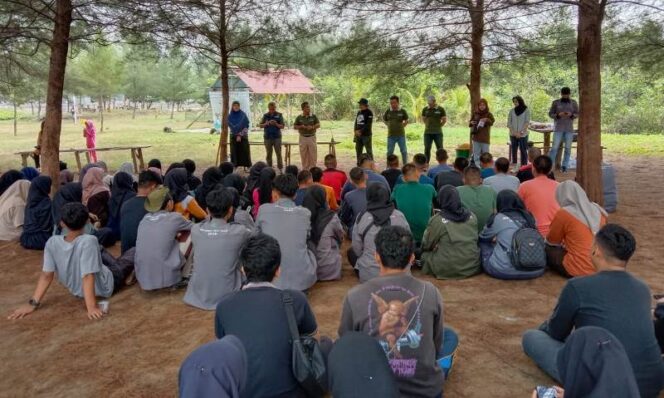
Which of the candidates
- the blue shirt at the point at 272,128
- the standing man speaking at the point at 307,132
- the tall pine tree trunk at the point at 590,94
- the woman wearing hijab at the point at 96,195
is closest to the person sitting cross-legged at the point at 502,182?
the tall pine tree trunk at the point at 590,94

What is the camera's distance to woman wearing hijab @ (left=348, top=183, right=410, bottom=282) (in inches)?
164

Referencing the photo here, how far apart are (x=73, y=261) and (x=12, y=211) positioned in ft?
9.26

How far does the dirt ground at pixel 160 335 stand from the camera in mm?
2953

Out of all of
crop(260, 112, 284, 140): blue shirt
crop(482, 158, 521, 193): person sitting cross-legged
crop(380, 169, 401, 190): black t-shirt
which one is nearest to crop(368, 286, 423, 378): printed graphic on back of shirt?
crop(482, 158, 521, 193): person sitting cross-legged

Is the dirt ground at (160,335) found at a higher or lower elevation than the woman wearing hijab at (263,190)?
lower

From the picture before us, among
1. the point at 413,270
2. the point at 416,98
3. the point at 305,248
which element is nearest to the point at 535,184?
the point at 413,270

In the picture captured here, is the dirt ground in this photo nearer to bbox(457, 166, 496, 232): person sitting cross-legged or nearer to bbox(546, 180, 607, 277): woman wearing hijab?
bbox(546, 180, 607, 277): woman wearing hijab

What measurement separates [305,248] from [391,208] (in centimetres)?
77

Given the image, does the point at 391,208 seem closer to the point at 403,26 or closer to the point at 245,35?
the point at 403,26

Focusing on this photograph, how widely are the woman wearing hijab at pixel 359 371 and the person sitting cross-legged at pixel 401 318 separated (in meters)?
0.53

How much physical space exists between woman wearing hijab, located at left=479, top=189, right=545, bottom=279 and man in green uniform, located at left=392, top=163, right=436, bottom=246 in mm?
661

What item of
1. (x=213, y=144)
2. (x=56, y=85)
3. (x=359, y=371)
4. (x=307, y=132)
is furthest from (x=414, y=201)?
(x=213, y=144)

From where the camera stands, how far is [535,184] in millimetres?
4844

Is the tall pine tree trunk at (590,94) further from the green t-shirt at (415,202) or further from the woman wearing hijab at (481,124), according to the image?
the woman wearing hijab at (481,124)
